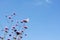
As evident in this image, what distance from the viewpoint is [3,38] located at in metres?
5.88

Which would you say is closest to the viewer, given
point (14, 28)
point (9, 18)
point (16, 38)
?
point (16, 38)

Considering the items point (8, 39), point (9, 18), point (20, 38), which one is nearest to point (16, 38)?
point (20, 38)

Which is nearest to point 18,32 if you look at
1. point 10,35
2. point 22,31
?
point 22,31

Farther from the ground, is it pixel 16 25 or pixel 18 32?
pixel 16 25

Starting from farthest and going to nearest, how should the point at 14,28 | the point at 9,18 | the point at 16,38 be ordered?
the point at 9,18 < the point at 14,28 < the point at 16,38

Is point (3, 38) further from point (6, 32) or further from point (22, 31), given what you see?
point (22, 31)

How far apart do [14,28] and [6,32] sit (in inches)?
11.9

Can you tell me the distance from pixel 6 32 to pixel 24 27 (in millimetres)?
664

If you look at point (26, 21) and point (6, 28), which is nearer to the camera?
point (26, 21)

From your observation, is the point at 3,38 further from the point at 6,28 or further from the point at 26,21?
the point at 26,21

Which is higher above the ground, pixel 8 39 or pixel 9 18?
pixel 9 18

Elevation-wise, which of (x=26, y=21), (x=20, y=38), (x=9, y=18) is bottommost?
(x=20, y=38)

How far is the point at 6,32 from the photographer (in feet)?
19.7

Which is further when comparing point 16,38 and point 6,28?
point 6,28
